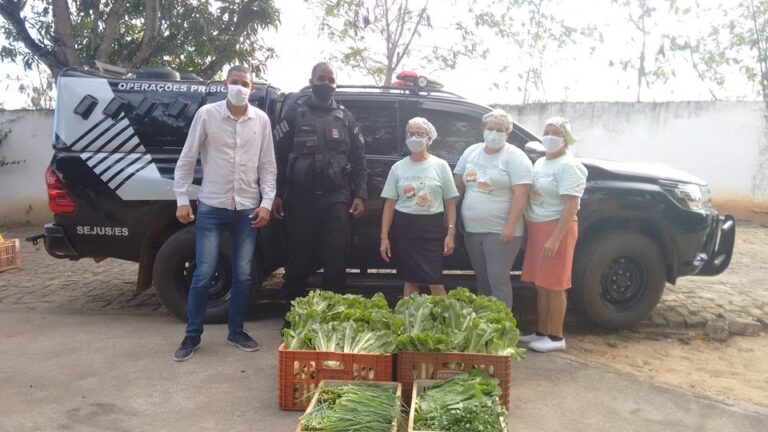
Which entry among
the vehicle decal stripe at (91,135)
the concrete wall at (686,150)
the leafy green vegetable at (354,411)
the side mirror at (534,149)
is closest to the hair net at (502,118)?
the side mirror at (534,149)

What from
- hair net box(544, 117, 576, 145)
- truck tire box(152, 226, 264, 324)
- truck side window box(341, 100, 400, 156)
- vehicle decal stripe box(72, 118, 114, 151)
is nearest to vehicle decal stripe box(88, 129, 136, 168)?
vehicle decal stripe box(72, 118, 114, 151)

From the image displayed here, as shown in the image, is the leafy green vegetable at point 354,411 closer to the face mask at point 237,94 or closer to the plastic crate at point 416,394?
the plastic crate at point 416,394

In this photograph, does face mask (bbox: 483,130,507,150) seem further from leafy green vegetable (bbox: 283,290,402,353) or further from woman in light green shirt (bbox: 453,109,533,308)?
leafy green vegetable (bbox: 283,290,402,353)

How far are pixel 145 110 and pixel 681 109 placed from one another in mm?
10516

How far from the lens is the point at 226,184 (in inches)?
171

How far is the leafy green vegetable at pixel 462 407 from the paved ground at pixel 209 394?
589 millimetres

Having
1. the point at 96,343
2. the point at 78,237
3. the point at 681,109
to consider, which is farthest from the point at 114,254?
the point at 681,109

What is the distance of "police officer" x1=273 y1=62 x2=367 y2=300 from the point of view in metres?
4.63

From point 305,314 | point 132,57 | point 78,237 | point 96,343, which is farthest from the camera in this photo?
point 132,57

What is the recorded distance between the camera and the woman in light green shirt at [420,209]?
15.0 ft

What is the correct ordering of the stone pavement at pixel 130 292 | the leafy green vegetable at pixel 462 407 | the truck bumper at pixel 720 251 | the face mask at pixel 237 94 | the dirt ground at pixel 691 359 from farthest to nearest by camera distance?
the stone pavement at pixel 130 292 < the truck bumper at pixel 720 251 < the dirt ground at pixel 691 359 < the face mask at pixel 237 94 < the leafy green vegetable at pixel 462 407

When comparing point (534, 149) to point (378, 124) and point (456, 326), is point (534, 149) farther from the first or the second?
point (456, 326)

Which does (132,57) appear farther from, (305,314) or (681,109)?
(681,109)

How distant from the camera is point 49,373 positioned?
420 cm
